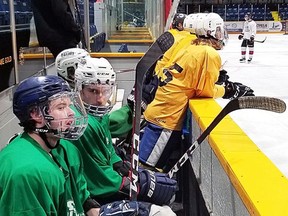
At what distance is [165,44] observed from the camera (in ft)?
5.40

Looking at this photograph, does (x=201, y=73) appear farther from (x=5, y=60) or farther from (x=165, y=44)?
(x=5, y=60)

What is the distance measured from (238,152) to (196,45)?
3.42ft

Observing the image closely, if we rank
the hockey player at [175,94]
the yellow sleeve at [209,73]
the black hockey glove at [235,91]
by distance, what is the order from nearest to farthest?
the yellow sleeve at [209,73] < the hockey player at [175,94] < the black hockey glove at [235,91]

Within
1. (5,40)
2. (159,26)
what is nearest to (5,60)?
(5,40)

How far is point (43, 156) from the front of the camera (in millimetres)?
1074

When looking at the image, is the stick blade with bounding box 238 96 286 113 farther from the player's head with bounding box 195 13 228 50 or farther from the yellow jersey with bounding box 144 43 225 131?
the player's head with bounding box 195 13 228 50

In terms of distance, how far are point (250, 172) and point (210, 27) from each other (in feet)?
4.30

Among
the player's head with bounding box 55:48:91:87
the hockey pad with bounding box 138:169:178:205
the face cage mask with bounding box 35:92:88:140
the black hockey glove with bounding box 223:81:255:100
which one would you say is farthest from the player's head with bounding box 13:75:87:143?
the black hockey glove with bounding box 223:81:255:100

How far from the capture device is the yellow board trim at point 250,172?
1.04 meters

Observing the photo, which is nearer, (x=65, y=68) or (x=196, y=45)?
(x=65, y=68)

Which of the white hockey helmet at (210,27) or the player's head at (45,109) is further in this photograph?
the white hockey helmet at (210,27)

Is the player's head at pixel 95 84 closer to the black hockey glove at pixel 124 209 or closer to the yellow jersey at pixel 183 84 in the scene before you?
the black hockey glove at pixel 124 209

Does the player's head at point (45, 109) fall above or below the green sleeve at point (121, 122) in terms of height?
above

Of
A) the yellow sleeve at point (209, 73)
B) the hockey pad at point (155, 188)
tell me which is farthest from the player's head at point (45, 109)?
the yellow sleeve at point (209, 73)
